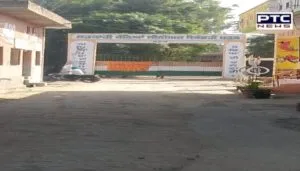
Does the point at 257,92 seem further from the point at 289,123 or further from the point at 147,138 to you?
the point at 147,138

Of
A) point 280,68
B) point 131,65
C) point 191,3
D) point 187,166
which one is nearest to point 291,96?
point 280,68

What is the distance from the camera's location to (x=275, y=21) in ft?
74.7

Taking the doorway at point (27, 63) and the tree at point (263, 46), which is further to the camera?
the tree at point (263, 46)

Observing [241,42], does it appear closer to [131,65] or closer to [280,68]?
[131,65]

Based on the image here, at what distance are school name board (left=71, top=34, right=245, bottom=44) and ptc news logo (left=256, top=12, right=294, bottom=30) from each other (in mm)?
17008

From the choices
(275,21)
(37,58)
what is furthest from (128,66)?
(275,21)

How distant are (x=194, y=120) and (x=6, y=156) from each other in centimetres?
607

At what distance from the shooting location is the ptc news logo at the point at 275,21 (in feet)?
72.4

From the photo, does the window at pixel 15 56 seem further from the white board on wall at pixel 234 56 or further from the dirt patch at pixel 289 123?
the white board on wall at pixel 234 56

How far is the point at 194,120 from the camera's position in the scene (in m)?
12.8

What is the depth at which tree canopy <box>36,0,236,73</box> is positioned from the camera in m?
46.8

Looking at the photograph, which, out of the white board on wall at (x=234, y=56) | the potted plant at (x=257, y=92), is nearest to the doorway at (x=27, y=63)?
the potted plant at (x=257, y=92)

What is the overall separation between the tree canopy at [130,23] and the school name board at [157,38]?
184 inches

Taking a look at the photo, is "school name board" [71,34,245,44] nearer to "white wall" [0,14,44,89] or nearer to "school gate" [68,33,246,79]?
"school gate" [68,33,246,79]
